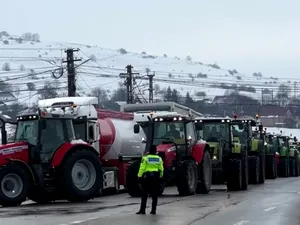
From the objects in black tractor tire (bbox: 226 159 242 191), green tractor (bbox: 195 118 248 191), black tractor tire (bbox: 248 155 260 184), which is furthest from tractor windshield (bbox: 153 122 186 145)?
black tractor tire (bbox: 248 155 260 184)

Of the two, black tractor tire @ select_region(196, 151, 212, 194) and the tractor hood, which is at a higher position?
the tractor hood

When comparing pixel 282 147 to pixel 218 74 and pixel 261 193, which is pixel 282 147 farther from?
pixel 218 74

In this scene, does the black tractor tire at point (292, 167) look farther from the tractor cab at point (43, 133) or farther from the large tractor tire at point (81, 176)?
the tractor cab at point (43, 133)

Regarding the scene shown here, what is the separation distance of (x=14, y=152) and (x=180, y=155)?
5.72 metres

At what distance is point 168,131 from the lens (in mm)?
26062

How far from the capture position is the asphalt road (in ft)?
55.1

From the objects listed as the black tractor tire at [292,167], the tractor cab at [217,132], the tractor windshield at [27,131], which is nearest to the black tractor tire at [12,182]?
the tractor windshield at [27,131]

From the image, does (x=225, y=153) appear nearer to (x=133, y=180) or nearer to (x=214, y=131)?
(x=214, y=131)

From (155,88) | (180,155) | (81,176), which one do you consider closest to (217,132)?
(180,155)

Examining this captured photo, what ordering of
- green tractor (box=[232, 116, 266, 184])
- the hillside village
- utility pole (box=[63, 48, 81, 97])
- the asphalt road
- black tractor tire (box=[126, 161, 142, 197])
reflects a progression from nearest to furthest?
the asphalt road
black tractor tire (box=[126, 161, 142, 197])
green tractor (box=[232, 116, 266, 184])
utility pole (box=[63, 48, 81, 97])
the hillside village

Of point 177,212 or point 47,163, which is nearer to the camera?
point 177,212

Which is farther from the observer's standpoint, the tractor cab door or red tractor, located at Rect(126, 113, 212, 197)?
the tractor cab door

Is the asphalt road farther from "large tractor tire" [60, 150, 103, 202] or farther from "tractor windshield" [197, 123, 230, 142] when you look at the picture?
"tractor windshield" [197, 123, 230, 142]

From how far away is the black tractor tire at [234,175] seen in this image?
93.9 feet
